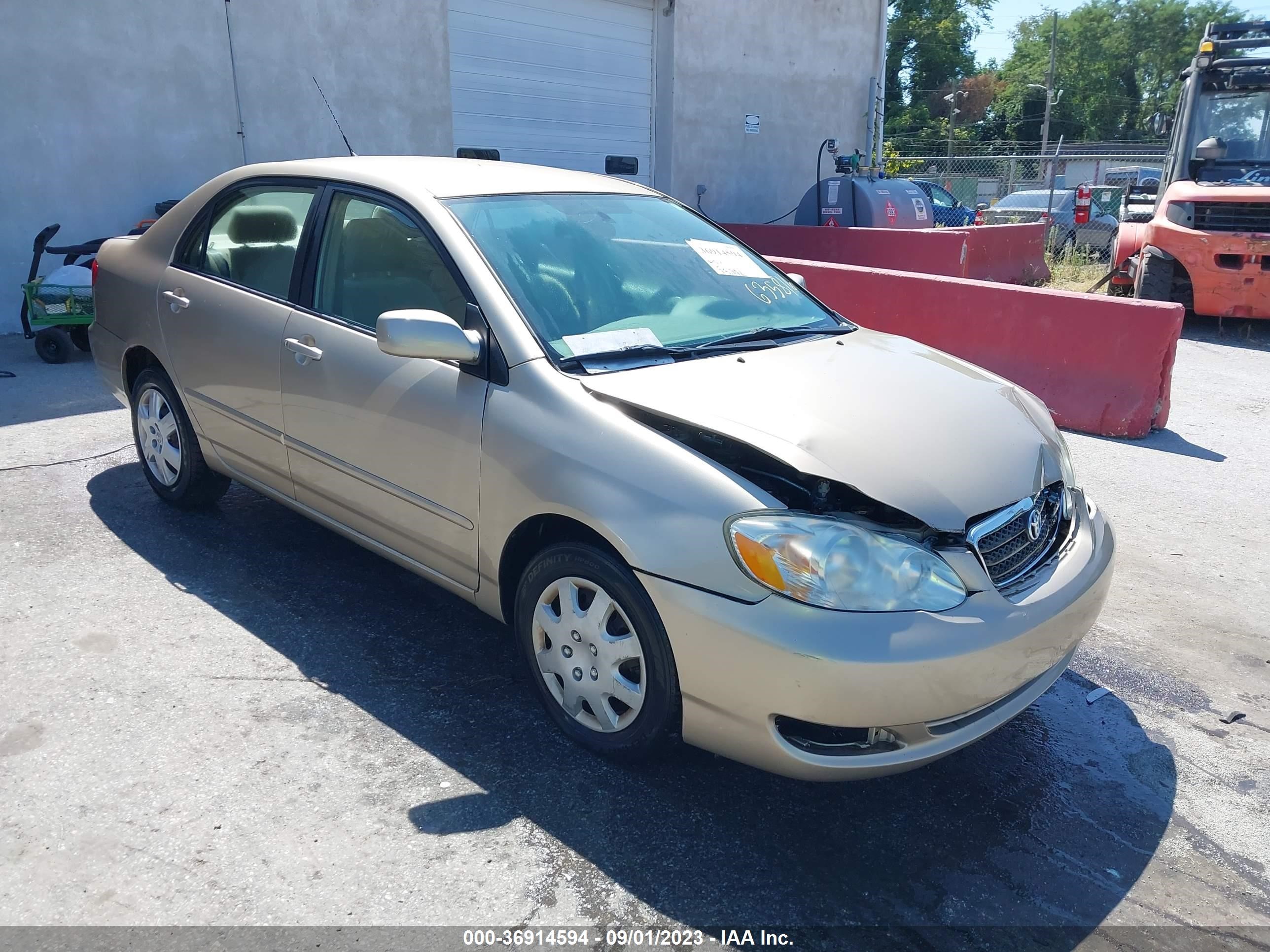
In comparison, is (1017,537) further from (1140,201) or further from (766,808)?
(1140,201)

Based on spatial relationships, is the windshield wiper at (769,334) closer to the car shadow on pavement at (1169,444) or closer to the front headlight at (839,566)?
the front headlight at (839,566)

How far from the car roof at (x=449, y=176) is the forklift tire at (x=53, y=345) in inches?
184

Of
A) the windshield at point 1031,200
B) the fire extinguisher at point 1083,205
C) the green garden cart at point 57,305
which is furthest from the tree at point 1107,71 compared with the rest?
the green garden cart at point 57,305

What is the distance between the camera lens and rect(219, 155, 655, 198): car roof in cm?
362

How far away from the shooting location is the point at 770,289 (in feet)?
13.1

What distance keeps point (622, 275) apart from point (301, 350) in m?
1.24

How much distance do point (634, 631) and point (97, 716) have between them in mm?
1799

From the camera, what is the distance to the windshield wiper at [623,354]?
10.1ft

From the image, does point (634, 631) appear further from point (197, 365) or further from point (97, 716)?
point (197, 365)

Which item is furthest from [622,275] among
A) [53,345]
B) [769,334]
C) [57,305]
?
[53,345]

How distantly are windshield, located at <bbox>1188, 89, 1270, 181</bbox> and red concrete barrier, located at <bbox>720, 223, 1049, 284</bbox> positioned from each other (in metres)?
2.21

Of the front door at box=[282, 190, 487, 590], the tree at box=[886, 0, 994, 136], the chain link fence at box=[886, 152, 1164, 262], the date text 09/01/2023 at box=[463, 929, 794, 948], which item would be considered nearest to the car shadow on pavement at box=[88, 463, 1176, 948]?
the date text 09/01/2023 at box=[463, 929, 794, 948]

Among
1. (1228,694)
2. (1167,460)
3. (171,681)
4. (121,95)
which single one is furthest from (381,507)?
(121,95)

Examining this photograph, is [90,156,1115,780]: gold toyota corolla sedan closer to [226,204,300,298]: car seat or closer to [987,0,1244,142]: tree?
[226,204,300,298]: car seat
